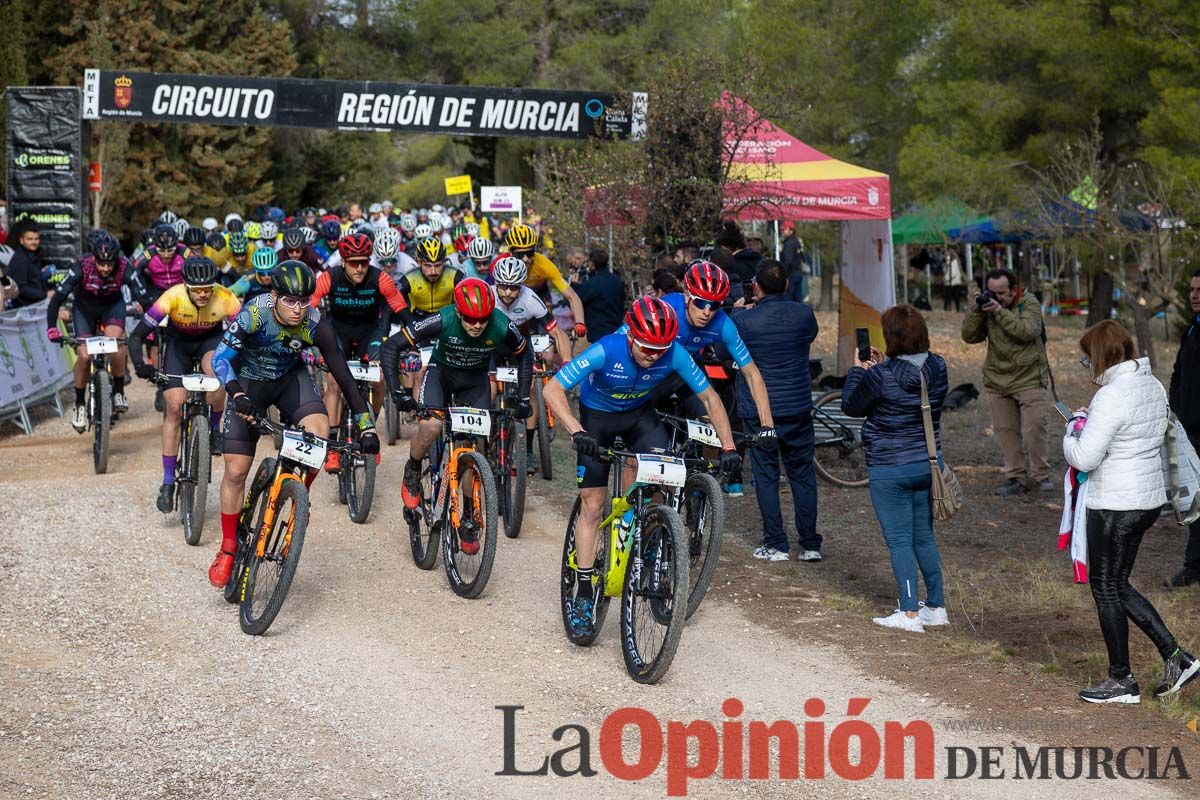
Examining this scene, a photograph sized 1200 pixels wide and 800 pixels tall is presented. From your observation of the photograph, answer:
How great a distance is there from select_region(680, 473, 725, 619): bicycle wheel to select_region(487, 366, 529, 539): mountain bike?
1.56 metres

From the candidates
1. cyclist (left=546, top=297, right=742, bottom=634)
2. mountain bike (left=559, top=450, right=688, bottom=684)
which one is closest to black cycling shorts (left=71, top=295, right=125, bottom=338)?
cyclist (left=546, top=297, right=742, bottom=634)

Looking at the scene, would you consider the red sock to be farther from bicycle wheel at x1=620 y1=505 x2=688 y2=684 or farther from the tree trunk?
the tree trunk

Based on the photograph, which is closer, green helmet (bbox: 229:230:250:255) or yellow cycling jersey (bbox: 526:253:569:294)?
yellow cycling jersey (bbox: 526:253:569:294)

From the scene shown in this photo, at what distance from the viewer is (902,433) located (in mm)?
8125

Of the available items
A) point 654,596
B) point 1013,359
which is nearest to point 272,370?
point 654,596

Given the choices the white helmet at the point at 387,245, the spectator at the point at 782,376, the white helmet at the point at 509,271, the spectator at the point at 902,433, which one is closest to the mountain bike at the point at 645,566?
the spectator at the point at 902,433

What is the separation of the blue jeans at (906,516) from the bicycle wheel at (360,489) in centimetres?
426

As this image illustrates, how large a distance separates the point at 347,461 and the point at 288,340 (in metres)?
2.33

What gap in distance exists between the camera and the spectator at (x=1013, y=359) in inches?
473

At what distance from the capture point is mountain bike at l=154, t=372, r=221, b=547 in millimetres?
10156

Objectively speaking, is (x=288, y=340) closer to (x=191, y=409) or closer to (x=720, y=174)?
(x=191, y=409)

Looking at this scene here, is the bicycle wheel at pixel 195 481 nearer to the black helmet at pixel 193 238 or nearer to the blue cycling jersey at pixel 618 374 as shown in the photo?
the blue cycling jersey at pixel 618 374

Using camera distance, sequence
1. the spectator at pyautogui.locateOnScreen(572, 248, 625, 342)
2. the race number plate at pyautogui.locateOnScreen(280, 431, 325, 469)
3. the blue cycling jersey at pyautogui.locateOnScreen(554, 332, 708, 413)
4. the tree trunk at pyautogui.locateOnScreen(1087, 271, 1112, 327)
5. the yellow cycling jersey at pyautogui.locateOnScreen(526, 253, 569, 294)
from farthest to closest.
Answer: the tree trunk at pyautogui.locateOnScreen(1087, 271, 1112, 327) < the spectator at pyautogui.locateOnScreen(572, 248, 625, 342) < the yellow cycling jersey at pyautogui.locateOnScreen(526, 253, 569, 294) < the race number plate at pyautogui.locateOnScreen(280, 431, 325, 469) < the blue cycling jersey at pyautogui.locateOnScreen(554, 332, 708, 413)

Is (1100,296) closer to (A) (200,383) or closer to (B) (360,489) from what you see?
(B) (360,489)
